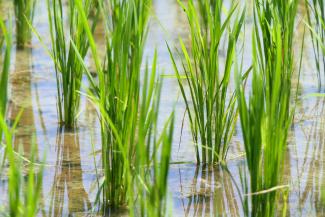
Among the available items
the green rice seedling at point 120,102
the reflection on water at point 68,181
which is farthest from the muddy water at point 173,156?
the green rice seedling at point 120,102

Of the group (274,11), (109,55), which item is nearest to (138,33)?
(109,55)

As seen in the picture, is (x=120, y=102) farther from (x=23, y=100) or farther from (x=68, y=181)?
(x=23, y=100)

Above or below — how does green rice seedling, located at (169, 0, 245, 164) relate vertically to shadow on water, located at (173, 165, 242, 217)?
above

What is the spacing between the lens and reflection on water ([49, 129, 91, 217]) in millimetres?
2937

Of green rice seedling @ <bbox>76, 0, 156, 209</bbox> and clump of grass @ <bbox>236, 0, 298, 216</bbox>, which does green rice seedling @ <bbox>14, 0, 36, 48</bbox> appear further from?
clump of grass @ <bbox>236, 0, 298, 216</bbox>

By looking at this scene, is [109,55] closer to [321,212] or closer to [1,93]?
[1,93]

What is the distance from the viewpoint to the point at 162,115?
3.86 metres

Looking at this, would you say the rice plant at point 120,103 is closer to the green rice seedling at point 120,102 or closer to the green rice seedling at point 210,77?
the green rice seedling at point 120,102

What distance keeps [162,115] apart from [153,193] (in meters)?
1.66

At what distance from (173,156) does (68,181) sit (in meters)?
0.44

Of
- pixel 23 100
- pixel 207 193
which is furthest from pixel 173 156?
pixel 23 100

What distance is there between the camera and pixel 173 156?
11.2ft

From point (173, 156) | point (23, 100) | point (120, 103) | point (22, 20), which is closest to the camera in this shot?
point (120, 103)

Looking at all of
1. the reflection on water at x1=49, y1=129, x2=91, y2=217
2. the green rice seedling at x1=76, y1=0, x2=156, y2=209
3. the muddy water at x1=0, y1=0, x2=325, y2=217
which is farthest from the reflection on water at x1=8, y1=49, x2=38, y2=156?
the green rice seedling at x1=76, y1=0, x2=156, y2=209
